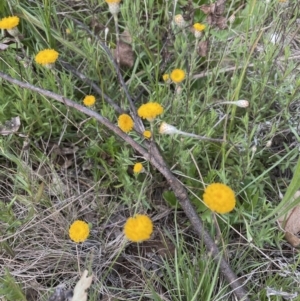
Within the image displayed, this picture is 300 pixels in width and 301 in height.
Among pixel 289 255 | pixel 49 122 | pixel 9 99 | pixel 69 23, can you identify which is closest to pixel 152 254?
pixel 289 255

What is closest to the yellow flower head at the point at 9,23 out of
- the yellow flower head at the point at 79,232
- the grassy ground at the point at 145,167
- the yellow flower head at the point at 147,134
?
the grassy ground at the point at 145,167

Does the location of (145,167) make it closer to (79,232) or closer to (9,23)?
(79,232)

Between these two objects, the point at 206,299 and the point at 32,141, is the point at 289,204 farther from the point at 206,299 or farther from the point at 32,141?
the point at 32,141

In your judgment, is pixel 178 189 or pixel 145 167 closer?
pixel 178 189

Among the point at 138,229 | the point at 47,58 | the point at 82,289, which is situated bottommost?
the point at 82,289

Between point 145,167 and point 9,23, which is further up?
point 9,23

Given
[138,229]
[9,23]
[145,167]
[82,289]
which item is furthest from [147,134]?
[9,23]
